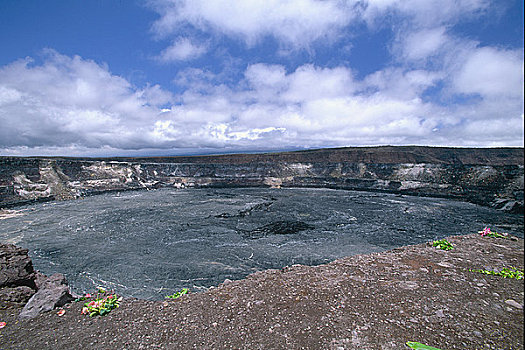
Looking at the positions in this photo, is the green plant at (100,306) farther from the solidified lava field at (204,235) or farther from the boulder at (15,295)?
the solidified lava field at (204,235)

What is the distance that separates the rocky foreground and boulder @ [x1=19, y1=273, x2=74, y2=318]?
154 millimetres

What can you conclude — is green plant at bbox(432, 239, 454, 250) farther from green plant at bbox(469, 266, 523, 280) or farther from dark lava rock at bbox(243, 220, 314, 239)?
dark lava rock at bbox(243, 220, 314, 239)

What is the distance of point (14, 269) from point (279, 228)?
16.3 metres

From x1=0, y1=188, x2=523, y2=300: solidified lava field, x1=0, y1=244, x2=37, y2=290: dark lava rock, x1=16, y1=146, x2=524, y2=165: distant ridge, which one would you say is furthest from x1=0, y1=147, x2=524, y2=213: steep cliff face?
x1=0, y1=244, x2=37, y2=290: dark lava rock

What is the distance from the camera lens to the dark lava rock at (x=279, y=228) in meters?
19.0

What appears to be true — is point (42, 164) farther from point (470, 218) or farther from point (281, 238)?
point (470, 218)

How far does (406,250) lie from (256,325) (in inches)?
274

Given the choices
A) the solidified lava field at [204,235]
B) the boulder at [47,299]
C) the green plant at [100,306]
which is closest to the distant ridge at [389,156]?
the solidified lava field at [204,235]

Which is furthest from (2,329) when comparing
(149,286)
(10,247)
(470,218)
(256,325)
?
(470,218)

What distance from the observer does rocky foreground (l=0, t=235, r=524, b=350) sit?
410 centimetres

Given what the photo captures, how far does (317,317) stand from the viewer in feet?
15.8

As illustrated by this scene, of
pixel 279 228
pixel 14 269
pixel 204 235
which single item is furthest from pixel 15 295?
pixel 279 228

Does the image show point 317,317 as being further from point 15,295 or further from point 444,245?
point 15,295

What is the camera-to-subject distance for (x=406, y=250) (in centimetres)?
886
